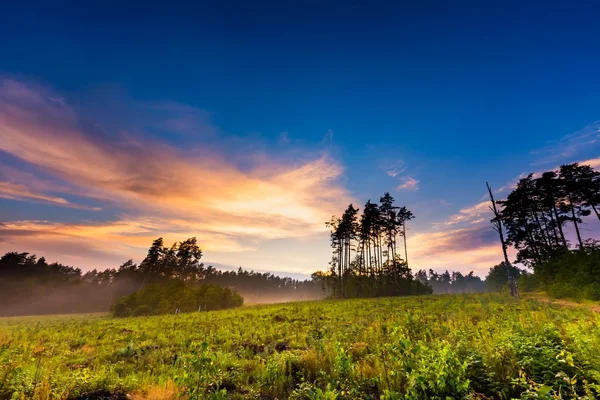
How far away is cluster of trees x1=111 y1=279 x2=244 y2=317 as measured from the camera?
3925cm

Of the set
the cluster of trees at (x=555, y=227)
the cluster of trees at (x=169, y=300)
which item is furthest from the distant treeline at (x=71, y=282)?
the cluster of trees at (x=555, y=227)

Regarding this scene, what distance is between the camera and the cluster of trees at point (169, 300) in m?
39.2

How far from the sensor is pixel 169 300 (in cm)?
4028

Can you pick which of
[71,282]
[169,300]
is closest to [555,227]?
[169,300]

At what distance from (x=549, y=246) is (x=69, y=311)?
107445 millimetres

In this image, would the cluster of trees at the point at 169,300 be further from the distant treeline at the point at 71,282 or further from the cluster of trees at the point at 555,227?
the cluster of trees at the point at 555,227

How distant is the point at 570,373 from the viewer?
14.5 feet

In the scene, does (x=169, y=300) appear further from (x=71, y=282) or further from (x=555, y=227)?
(x=71, y=282)

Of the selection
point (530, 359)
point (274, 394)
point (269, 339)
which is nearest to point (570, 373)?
point (530, 359)

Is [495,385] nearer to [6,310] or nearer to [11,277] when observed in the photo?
[6,310]

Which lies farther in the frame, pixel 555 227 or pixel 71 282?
pixel 71 282

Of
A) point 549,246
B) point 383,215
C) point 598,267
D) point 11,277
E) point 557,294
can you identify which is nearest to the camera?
point 598,267

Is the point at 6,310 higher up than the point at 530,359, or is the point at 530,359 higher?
the point at 530,359

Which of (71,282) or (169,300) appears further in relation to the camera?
(71,282)
